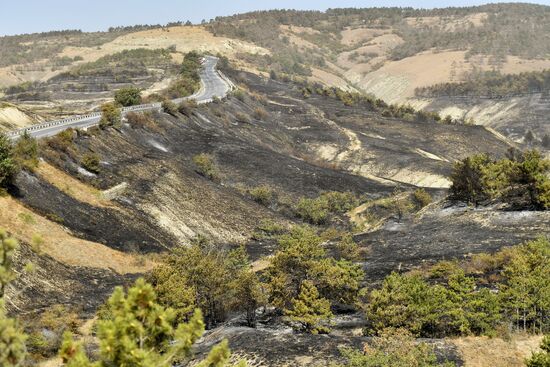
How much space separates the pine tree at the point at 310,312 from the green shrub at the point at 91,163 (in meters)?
25.6

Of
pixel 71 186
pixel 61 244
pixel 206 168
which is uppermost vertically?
pixel 71 186

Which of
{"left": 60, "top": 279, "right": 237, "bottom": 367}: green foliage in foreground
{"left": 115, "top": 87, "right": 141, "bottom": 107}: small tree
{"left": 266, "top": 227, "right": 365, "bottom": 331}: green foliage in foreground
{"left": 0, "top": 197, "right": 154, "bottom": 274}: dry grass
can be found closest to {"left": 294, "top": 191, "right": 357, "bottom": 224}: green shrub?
{"left": 0, "top": 197, "right": 154, "bottom": 274}: dry grass

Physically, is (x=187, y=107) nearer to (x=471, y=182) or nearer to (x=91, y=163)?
(x=91, y=163)

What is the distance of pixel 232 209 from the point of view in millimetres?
46031

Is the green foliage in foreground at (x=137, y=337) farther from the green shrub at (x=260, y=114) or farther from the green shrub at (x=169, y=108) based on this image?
the green shrub at (x=260, y=114)

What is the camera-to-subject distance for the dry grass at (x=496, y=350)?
16.7 metres

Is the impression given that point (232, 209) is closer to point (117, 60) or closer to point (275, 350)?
point (275, 350)

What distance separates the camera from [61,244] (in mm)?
29562

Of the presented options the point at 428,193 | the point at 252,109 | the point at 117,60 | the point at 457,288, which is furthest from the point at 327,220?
the point at 117,60

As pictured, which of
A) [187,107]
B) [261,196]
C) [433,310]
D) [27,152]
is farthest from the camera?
[187,107]

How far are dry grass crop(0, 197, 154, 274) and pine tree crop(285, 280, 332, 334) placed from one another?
12.8 m

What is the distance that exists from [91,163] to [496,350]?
108ft

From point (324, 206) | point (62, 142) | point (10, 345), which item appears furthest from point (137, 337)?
point (324, 206)

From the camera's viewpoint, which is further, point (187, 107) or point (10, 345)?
point (187, 107)
